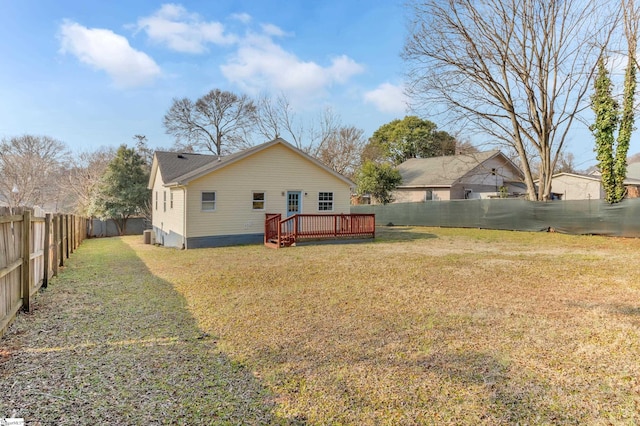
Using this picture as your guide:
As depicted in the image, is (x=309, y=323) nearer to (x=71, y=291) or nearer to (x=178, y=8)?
(x=71, y=291)

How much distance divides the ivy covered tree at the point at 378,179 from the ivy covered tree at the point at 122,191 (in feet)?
48.4

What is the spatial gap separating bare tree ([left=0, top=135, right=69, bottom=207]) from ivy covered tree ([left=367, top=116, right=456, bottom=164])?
28.9 meters

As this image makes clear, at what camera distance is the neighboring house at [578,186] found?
23.1 m

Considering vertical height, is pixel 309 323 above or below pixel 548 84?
below

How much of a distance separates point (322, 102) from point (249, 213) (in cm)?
1817

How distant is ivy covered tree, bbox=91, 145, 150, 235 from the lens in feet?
70.7

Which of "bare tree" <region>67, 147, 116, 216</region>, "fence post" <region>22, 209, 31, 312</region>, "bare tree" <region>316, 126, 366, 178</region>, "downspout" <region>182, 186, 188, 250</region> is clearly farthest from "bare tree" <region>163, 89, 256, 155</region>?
"fence post" <region>22, 209, 31, 312</region>

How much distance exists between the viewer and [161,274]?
24.3ft

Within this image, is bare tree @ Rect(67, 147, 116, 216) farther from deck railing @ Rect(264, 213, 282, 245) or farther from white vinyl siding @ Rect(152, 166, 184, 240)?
deck railing @ Rect(264, 213, 282, 245)

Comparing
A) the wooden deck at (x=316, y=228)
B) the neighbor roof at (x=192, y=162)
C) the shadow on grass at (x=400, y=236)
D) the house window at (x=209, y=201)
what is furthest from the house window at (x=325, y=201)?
the house window at (x=209, y=201)

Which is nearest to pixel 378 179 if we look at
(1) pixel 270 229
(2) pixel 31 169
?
(1) pixel 270 229

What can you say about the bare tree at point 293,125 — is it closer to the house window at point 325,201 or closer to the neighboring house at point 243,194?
the neighboring house at point 243,194

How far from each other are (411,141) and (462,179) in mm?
12681

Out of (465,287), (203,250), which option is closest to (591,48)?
(465,287)
